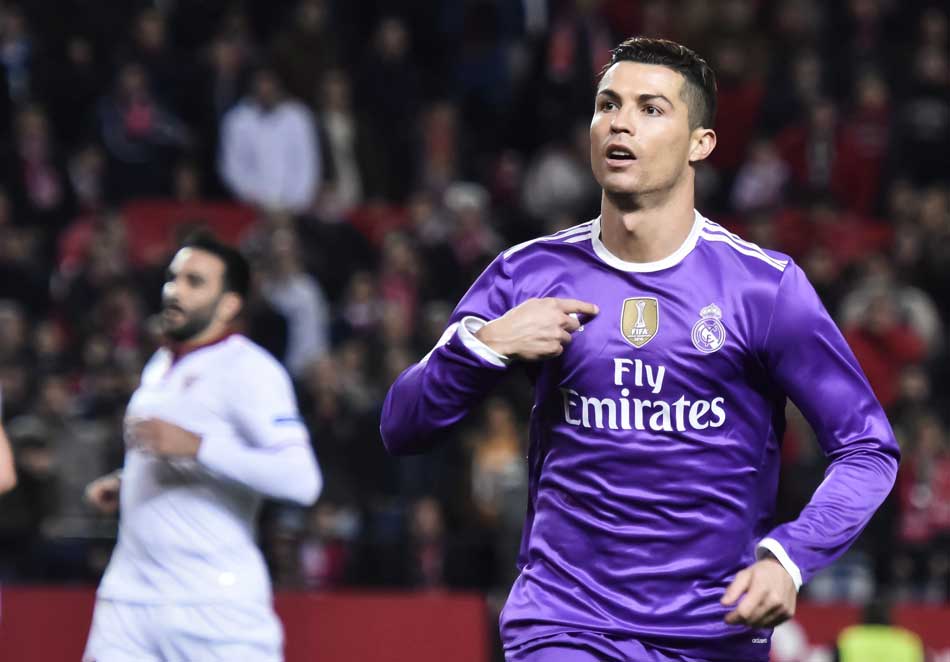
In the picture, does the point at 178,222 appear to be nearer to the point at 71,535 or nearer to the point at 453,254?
the point at 453,254

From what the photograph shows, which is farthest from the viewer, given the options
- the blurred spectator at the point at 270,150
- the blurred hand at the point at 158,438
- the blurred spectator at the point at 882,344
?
the blurred spectator at the point at 270,150

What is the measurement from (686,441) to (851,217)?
428 inches

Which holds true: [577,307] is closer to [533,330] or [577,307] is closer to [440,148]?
[533,330]

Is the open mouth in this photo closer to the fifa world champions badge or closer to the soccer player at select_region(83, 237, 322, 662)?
the fifa world champions badge

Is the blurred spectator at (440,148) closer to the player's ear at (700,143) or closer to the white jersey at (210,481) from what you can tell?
the white jersey at (210,481)

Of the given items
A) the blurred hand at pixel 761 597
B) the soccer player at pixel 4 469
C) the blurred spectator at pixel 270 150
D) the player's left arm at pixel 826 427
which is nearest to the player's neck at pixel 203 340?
the soccer player at pixel 4 469

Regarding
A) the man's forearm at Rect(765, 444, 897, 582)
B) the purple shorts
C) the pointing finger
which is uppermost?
the pointing finger

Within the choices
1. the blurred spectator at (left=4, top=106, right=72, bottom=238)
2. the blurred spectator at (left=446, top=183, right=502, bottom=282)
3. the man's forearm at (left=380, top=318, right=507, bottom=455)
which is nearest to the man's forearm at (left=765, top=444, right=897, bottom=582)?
the man's forearm at (left=380, top=318, right=507, bottom=455)

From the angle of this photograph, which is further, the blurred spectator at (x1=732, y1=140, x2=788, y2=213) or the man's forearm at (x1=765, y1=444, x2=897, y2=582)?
the blurred spectator at (x1=732, y1=140, x2=788, y2=213)

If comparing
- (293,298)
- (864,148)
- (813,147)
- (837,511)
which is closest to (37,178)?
(293,298)

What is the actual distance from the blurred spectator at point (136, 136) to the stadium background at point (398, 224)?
19 millimetres

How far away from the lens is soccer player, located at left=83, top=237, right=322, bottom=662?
5832 mm

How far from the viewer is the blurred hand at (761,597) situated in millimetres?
3768

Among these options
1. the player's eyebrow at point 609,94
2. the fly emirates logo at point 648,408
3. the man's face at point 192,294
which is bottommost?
the fly emirates logo at point 648,408
